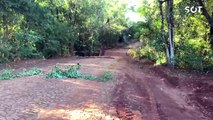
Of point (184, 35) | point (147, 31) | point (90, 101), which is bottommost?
point (90, 101)

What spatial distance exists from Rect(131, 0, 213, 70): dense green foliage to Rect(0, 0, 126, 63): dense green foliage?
21.4 feet

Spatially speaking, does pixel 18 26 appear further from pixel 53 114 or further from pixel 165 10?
pixel 53 114

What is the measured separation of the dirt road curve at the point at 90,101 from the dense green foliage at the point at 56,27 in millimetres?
7258

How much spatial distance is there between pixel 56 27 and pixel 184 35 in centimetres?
1009

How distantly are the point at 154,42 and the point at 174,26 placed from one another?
191cm

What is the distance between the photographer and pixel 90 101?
9.86m

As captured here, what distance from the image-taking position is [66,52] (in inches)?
1140

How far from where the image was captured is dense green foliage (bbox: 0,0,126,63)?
19.7 meters

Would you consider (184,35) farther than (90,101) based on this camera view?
Yes
